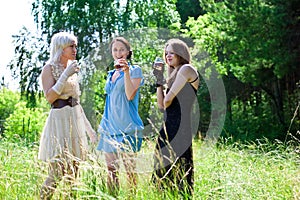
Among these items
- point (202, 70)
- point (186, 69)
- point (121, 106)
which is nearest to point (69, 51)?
point (121, 106)

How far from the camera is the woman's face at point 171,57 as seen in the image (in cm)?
369

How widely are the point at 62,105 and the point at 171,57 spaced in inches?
35.5

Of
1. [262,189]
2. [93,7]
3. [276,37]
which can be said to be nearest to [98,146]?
[262,189]

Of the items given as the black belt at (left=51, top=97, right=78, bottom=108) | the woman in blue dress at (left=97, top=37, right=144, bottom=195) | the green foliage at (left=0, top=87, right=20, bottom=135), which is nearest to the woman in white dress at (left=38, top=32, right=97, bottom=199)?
the black belt at (left=51, top=97, right=78, bottom=108)

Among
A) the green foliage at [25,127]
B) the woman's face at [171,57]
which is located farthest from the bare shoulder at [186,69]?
the green foliage at [25,127]

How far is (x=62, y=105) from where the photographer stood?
3672 mm

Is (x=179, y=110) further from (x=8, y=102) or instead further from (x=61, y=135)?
(x=8, y=102)

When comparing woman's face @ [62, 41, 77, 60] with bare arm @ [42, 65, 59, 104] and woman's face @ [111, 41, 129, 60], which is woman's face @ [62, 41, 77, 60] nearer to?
bare arm @ [42, 65, 59, 104]

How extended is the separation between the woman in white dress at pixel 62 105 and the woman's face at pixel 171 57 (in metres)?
0.70

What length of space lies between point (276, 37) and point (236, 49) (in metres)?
1.51

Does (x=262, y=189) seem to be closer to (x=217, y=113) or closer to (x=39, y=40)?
(x=39, y=40)

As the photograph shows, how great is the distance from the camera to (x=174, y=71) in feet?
12.2

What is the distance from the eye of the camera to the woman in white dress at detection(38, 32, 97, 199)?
3555mm

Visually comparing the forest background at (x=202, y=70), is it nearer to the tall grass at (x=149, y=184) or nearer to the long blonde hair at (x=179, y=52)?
the tall grass at (x=149, y=184)
